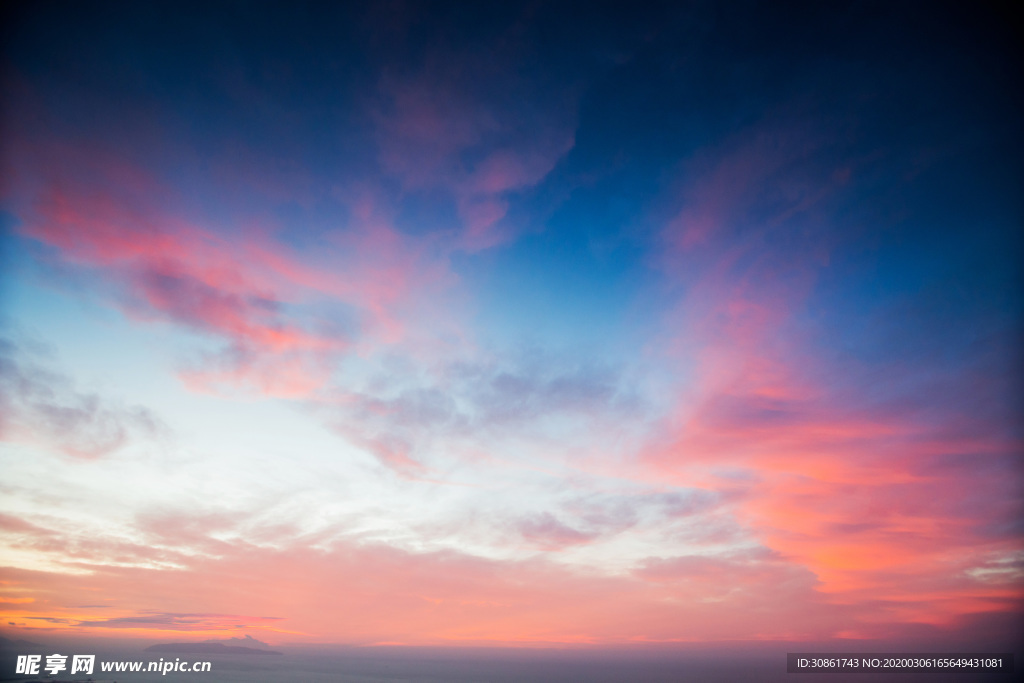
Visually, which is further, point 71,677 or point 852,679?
point 852,679

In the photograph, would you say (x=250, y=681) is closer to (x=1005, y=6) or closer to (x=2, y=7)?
(x=2, y=7)

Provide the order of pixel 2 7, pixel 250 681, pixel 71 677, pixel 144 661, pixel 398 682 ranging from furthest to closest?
pixel 398 682, pixel 250 681, pixel 144 661, pixel 71 677, pixel 2 7

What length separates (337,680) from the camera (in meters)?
58.4

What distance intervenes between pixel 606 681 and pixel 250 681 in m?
53.9

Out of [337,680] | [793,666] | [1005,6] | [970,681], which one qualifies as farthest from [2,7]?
[337,680]

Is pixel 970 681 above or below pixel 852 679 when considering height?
above

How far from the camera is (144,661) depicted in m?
14.0

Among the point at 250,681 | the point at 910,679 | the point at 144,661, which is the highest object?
the point at 144,661

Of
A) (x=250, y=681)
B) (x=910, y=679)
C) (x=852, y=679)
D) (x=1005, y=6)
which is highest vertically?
(x=1005, y=6)

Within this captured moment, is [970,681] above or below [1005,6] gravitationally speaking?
below

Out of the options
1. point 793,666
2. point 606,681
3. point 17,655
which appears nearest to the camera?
point 17,655

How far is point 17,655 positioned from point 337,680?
61.8 metres

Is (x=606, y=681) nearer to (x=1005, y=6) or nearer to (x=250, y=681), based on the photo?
(x=250, y=681)

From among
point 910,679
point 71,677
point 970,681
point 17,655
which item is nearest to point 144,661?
point 71,677
